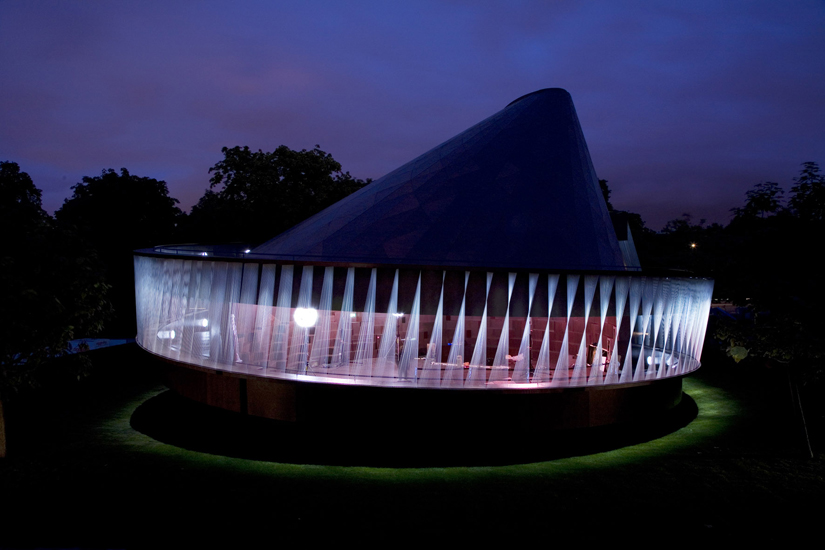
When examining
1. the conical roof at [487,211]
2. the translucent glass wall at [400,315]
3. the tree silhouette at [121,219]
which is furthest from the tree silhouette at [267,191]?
the translucent glass wall at [400,315]

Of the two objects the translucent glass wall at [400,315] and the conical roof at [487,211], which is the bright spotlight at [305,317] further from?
the conical roof at [487,211]

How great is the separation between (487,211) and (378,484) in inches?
477

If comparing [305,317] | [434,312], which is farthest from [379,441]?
[305,317]

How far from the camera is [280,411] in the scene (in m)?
17.2

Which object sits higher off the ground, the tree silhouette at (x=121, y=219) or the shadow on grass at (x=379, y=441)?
the tree silhouette at (x=121, y=219)

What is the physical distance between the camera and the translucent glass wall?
1612 cm

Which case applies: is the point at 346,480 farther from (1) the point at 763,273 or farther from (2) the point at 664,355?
(1) the point at 763,273

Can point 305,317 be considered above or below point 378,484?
above

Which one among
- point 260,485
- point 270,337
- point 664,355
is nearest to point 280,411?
point 270,337

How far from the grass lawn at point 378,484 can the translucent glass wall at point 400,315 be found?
6.72ft

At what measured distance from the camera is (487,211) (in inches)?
846

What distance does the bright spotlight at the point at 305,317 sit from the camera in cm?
1683

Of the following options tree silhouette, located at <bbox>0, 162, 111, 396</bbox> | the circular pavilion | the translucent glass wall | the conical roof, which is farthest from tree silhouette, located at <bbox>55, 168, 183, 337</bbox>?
tree silhouette, located at <bbox>0, 162, 111, 396</bbox>

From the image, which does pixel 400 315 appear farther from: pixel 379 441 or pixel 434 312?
pixel 379 441
